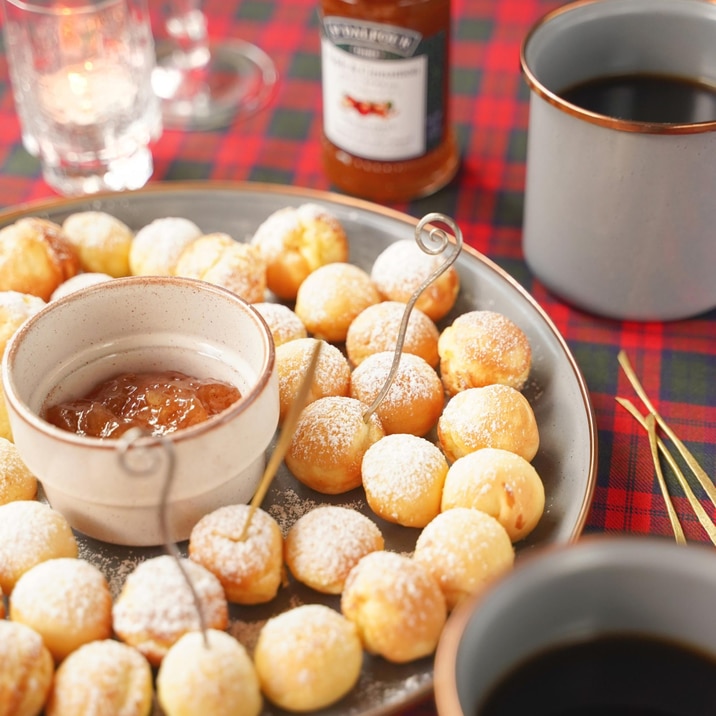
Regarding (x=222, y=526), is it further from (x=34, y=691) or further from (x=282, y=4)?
(x=282, y=4)

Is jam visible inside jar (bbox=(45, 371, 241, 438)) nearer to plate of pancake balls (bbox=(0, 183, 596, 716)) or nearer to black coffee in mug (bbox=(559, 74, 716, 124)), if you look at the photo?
plate of pancake balls (bbox=(0, 183, 596, 716))

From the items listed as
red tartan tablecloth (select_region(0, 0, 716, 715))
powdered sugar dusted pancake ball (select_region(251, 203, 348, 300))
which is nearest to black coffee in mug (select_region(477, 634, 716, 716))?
red tartan tablecloth (select_region(0, 0, 716, 715))

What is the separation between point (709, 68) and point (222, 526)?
948 millimetres

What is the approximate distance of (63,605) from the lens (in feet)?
3.15

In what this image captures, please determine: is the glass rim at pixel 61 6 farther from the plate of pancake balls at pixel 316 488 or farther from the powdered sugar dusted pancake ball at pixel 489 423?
the powdered sugar dusted pancake ball at pixel 489 423

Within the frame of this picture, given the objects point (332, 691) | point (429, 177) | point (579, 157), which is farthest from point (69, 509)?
point (429, 177)

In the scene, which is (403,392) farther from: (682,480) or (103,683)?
(103,683)

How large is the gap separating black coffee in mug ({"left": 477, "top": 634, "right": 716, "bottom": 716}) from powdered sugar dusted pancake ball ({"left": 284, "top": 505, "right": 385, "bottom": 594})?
0.26 metres

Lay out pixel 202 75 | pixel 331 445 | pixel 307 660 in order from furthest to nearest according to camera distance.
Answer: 1. pixel 202 75
2. pixel 331 445
3. pixel 307 660

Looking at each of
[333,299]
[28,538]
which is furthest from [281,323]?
[28,538]

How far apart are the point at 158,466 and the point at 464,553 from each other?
0.31 metres

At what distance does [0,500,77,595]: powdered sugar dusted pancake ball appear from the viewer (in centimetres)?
102

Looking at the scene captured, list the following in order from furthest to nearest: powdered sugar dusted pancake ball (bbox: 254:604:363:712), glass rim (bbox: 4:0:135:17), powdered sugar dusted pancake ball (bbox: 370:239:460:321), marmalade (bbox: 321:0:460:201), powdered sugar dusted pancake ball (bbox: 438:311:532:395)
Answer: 1. glass rim (bbox: 4:0:135:17)
2. marmalade (bbox: 321:0:460:201)
3. powdered sugar dusted pancake ball (bbox: 370:239:460:321)
4. powdered sugar dusted pancake ball (bbox: 438:311:532:395)
5. powdered sugar dusted pancake ball (bbox: 254:604:363:712)

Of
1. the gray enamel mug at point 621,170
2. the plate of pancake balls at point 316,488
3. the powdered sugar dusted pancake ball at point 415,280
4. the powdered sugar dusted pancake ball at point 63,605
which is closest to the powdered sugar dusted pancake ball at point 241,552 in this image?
the plate of pancake balls at point 316,488
